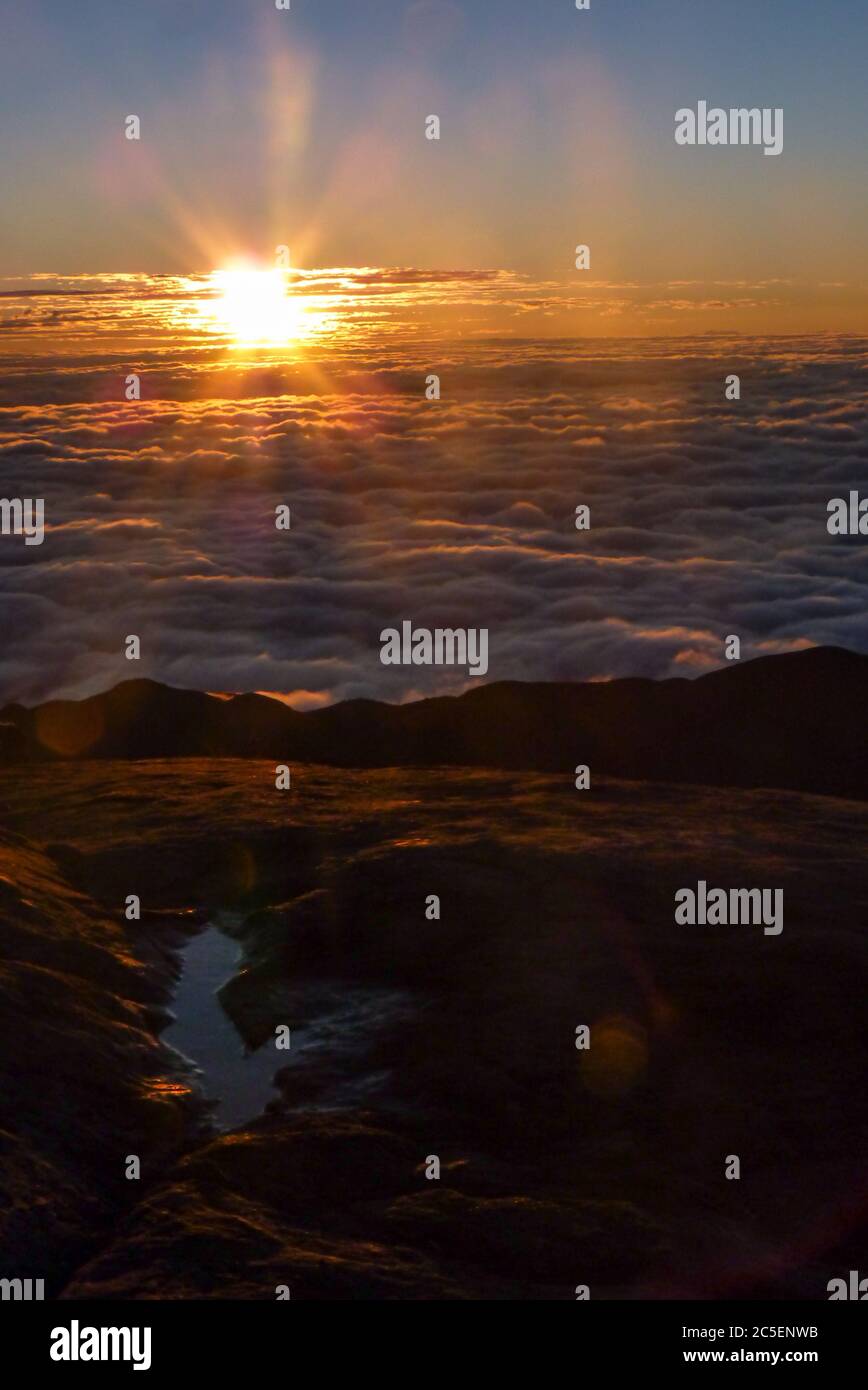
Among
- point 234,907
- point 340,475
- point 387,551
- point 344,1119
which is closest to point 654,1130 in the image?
point 344,1119

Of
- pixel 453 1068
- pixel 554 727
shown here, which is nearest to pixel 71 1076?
pixel 453 1068

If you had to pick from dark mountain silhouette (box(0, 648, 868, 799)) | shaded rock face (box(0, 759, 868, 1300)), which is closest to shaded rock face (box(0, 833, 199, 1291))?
shaded rock face (box(0, 759, 868, 1300))

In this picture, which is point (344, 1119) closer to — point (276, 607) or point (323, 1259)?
point (323, 1259)

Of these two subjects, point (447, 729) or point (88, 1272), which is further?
point (447, 729)

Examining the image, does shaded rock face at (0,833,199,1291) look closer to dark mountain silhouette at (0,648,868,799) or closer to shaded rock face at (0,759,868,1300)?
shaded rock face at (0,759,868,1300)

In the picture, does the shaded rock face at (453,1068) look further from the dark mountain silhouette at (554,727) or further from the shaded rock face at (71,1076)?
the dark mountain silhouette at (554,727)
